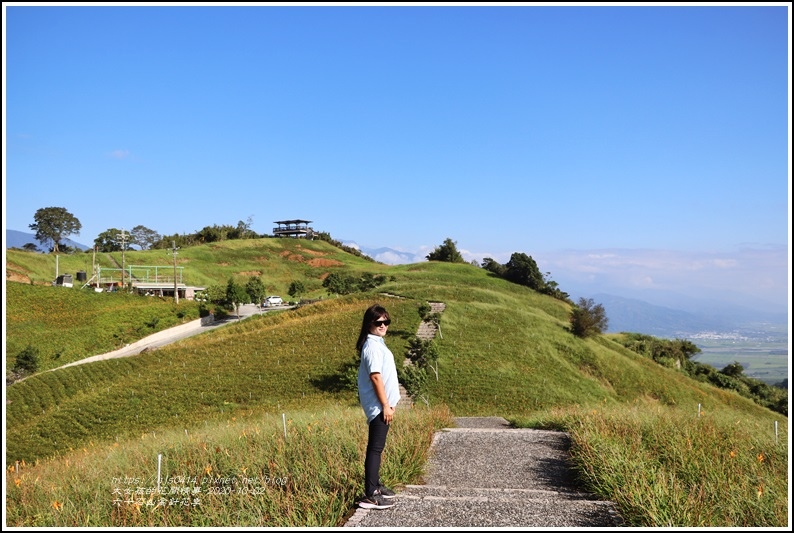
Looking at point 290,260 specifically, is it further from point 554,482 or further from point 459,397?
point 554,482

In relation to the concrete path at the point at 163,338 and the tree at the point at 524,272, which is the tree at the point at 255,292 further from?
the tree at the point at 524,272

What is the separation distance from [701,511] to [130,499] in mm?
6555

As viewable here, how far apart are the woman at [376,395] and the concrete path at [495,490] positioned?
0.24 meters

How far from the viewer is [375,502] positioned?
267 inches

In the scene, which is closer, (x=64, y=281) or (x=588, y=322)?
(x=588, y=322)

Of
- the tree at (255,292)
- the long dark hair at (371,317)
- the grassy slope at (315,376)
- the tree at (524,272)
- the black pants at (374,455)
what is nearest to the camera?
the black pants at (374,455)

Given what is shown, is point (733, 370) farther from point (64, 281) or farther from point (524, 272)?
point (64, 281)

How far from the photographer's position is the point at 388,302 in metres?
46.5


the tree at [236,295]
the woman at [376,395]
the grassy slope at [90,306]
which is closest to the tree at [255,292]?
the tree at [236,295]

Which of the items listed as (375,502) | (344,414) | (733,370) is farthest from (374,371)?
(733,370)

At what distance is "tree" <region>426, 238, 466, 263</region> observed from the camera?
307 feet

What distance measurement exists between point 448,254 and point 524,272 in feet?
66.3

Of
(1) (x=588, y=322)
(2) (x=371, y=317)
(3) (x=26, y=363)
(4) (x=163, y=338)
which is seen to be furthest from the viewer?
(4) (x=163, y=338)

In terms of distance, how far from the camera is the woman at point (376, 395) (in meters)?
6.69
